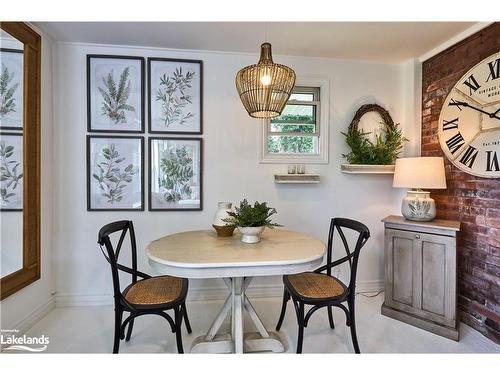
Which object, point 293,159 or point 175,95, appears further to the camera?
point 293,159

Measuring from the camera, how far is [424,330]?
7.29 ft

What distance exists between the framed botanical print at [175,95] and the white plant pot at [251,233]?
49.9 inches

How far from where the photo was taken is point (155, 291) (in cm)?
186

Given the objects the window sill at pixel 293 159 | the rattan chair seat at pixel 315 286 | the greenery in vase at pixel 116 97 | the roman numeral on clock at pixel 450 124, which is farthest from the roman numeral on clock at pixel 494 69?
the greenery in vase at pixel 116 97

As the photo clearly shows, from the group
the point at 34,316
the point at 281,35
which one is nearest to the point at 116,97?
the point at 281,35

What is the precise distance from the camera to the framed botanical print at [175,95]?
2666 millimetres

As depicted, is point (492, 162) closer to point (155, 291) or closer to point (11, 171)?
point (155, 291)

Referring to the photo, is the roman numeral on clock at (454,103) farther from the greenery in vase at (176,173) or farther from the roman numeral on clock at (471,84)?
the greenery in vase at (176,173)

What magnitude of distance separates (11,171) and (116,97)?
1.06 m
